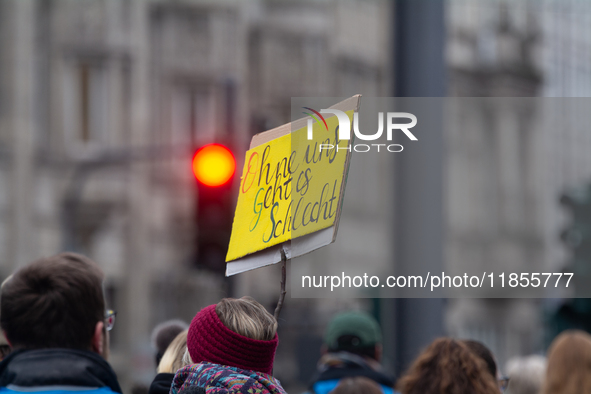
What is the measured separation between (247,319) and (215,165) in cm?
625

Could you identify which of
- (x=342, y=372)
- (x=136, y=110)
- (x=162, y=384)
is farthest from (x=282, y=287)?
(x=136, y=110)

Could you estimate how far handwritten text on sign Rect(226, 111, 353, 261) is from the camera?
275 cm

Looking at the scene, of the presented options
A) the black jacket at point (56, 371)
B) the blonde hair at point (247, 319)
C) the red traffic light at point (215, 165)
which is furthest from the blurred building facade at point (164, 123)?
the blonde hair at point (247, 319)

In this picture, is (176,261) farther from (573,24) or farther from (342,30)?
(573,24)

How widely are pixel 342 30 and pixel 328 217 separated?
70.5 feet

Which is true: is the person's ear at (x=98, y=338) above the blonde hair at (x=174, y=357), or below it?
above

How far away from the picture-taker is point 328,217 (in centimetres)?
271

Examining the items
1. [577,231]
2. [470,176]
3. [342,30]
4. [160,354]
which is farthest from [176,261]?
[160,354]

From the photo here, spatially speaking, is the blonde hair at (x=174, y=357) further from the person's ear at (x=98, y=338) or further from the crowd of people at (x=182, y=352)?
the person's ear at (x=98, y=338)

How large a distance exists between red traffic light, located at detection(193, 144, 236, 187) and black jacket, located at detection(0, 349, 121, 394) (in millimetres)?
5897

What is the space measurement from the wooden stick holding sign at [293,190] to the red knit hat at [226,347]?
1.15 ft

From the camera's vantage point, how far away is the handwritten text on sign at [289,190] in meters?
2.75

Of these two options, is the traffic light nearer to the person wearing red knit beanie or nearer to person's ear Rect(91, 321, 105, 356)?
person's ear Rect(91, 321, 105, 356)

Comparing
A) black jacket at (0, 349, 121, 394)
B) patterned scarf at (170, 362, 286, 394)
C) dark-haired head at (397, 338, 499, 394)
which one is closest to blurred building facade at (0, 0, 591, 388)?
dark-haired head at (397, 338, 499, 394)
